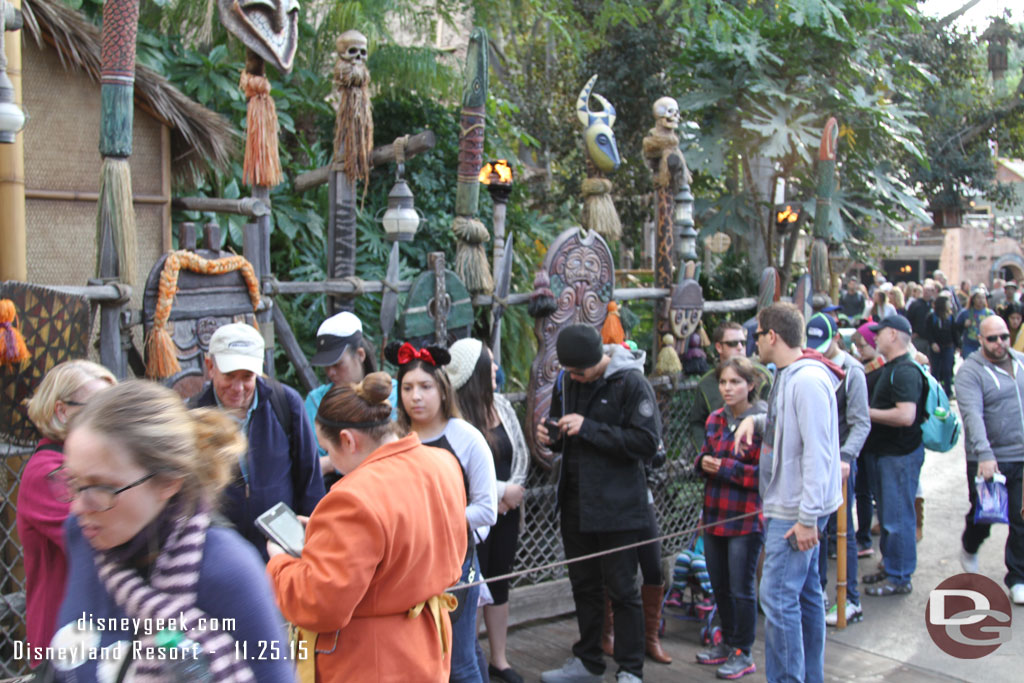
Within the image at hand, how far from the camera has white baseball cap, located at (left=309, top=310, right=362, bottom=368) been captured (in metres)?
4.02

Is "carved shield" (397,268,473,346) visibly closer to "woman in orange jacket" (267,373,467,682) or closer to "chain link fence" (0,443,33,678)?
"chain link fence" (0,443,33,678)

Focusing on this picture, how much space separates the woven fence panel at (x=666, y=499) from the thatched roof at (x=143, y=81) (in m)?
2.86

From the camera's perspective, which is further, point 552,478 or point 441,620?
point 552,478

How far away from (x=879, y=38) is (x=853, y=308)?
12.3 ft

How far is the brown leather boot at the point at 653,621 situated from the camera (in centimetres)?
483

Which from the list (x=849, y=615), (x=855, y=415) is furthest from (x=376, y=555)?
(x=849, y=615)

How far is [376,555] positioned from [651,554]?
2.67 meters

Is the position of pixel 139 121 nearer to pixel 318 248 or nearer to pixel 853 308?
pixel 318 248

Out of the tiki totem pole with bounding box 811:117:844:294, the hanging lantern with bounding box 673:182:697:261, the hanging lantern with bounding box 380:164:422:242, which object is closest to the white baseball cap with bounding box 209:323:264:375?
the hanging lantern with bounding box 380:164:422:242

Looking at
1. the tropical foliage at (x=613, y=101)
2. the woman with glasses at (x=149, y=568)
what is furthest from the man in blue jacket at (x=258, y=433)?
the tropical foliage at (x=613, y=101)

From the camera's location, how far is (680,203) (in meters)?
6.44

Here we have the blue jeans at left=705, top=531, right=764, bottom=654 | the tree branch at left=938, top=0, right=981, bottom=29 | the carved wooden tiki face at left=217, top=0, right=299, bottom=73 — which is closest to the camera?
the carved wooden tiki face at left=217, top=0, right=299, bottom=73

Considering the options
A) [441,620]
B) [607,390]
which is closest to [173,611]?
[441,620]

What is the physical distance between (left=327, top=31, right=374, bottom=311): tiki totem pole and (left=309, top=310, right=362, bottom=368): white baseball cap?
86cm
